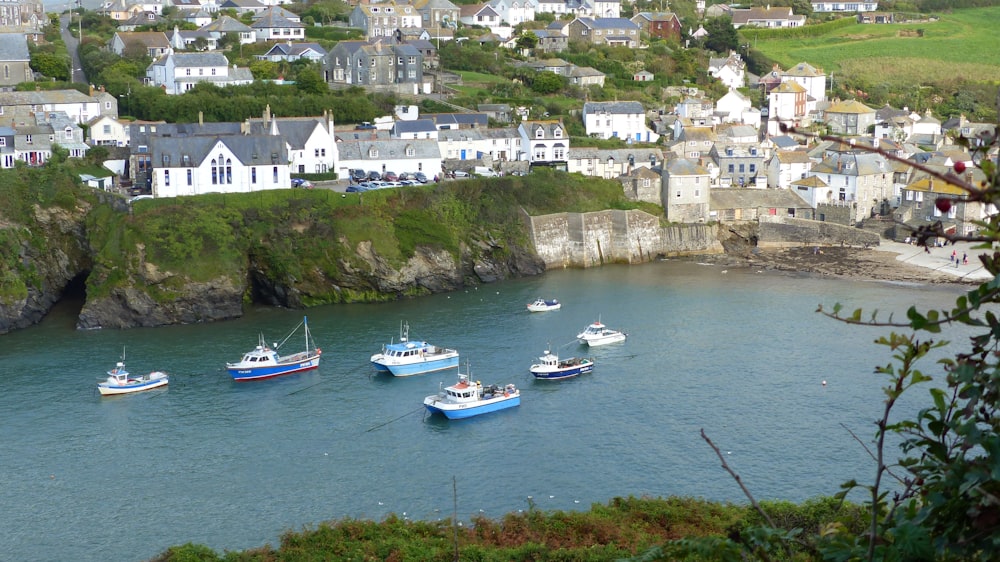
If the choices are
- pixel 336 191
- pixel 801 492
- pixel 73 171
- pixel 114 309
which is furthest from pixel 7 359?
pixel 801 492

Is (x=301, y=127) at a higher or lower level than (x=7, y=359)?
higher

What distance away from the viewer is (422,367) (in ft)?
99.8

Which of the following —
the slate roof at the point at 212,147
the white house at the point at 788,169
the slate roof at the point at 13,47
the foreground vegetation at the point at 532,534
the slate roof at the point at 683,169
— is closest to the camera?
the foreground vegetation at the point at 532,534

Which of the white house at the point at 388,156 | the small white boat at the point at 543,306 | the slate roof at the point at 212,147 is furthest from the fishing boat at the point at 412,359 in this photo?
the white house at the point at 388,156

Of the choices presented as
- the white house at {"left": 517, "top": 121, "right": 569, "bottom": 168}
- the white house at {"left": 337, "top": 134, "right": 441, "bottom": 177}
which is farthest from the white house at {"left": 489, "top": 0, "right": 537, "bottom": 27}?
the white house at {"left": 337, "top": 134, "right": 441, "bottom": 177}

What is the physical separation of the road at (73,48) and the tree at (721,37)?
37.1m

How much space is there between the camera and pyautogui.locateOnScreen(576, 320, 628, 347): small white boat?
3222 centimetres

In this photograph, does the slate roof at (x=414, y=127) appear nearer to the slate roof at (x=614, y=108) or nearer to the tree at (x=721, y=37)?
the slate roof at (x=614, y=108)

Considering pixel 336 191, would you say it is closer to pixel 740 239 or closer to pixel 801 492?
pixel 740 239

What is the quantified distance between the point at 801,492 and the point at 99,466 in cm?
1408

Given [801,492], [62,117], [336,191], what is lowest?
[801,492]

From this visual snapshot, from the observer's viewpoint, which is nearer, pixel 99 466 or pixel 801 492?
pixel 801 492

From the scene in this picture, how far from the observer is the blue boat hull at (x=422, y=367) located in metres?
30.1

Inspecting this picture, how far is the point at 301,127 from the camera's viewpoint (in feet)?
149
